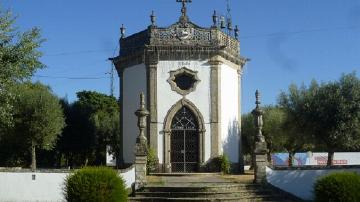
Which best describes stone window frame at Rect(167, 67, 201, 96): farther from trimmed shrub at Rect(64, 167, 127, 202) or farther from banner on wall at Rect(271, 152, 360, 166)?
banner on wall at Rect(271, 152, 360, 166)

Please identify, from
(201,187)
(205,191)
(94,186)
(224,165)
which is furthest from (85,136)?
(94,186)

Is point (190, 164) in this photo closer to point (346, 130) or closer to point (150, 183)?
point (150, 183)

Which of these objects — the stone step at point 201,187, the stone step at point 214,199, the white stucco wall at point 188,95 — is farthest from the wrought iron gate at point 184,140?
the stone step at point 214,199

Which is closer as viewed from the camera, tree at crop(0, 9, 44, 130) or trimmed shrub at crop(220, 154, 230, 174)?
tree at crop(0, 9, 44, 130)

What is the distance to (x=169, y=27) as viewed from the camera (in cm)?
2880

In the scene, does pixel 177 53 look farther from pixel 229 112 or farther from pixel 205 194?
pixel 205 194

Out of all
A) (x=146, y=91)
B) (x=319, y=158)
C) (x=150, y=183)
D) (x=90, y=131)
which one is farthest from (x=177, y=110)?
(x=319, y=158)

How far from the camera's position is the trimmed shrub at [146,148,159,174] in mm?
26984

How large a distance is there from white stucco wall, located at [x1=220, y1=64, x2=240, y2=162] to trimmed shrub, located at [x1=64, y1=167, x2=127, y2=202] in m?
11.4

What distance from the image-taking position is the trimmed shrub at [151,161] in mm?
26984

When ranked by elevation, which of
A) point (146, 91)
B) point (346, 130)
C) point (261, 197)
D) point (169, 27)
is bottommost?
point (261, 197)

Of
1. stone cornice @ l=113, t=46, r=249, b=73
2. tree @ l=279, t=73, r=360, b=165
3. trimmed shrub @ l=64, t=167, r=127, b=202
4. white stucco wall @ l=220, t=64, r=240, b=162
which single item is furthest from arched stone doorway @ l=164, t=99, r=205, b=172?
trimmed shrub @ l=64, t=167, r=127, b=202

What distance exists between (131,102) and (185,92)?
3398 mm

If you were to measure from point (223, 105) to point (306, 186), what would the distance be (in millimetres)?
7589
